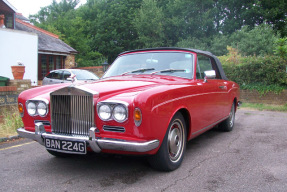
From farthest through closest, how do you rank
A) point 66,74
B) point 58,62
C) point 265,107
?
1. point 58,62
2. point 66,74
3. point 265,107

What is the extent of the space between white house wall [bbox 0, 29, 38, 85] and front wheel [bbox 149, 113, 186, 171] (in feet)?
43.9

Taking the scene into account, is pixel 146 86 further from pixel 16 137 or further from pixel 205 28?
pixel 205 28

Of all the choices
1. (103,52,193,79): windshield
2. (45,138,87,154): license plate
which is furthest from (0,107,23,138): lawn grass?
(45,138,87,154): license plate

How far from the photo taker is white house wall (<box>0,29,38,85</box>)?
14.1 meters

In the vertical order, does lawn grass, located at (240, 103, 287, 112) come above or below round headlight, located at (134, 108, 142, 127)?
below

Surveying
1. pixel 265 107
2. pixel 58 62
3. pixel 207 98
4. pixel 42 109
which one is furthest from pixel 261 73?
pixel 58 62

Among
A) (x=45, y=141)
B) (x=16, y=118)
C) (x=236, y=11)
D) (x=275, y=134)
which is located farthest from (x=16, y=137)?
(x=236, y=11)

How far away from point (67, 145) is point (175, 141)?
138cm

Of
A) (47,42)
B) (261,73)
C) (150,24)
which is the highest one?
(150,24)

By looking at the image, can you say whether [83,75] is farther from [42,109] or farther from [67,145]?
[67,145]

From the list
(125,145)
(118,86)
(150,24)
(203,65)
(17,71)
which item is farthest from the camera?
(150,24)

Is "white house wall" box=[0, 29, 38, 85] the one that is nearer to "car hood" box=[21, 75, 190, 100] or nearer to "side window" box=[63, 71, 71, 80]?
"side window" box=[63, 71, 71, 80]

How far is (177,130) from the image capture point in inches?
139

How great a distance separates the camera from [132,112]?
279cm
